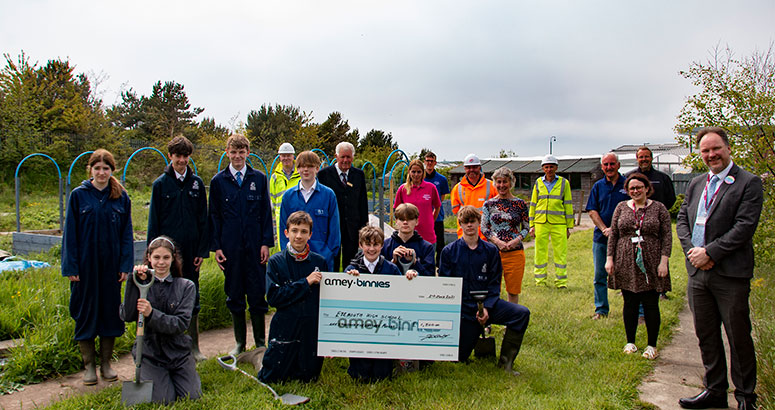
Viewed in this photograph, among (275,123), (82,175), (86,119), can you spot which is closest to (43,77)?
(86,119)

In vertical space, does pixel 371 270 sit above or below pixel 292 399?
above

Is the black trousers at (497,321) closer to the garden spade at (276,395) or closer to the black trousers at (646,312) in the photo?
the black trousers at (646,312)

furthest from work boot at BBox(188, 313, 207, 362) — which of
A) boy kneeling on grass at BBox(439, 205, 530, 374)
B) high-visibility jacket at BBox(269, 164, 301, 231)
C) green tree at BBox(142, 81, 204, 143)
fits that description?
green tree at BBox(142, 81, 204, 143)

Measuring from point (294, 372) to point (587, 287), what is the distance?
5.65 meters

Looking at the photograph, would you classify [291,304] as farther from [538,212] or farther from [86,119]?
[86,119]

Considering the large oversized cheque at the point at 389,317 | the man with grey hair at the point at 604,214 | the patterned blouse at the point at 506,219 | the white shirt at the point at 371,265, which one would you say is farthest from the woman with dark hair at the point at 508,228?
the white shirt at the point at 371,265

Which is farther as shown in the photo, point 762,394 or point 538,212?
point 538,212

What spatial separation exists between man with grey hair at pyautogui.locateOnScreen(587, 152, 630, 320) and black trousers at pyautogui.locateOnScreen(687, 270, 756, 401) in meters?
2.28

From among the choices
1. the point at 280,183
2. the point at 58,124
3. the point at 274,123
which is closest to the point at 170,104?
the point at 274,123

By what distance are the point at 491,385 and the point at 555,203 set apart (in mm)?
4443

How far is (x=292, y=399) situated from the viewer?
11.8 ft

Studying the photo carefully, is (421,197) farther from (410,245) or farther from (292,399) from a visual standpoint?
(292,399)

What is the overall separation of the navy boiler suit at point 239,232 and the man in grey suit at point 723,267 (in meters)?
3.56

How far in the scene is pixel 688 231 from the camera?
13.0 feet
